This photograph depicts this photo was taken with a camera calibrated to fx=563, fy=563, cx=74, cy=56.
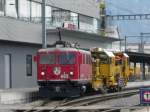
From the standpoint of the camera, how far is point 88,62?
34.1 m

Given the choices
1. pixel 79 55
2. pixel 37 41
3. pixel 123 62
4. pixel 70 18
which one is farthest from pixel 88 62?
pixel 70 18

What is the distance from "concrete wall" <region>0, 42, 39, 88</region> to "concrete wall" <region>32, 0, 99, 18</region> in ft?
22.4

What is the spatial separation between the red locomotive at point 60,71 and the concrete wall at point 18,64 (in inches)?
383

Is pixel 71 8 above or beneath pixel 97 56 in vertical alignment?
above

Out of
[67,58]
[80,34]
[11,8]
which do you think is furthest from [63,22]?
[67,58]

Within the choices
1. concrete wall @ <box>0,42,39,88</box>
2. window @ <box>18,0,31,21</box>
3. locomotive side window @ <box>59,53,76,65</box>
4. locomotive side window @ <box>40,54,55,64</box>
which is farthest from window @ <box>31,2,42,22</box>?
locomotive side window @ <box>59,53,76,65</box>

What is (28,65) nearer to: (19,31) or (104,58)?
(19,31)

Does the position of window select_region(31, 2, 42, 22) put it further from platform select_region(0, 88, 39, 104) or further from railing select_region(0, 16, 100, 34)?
platform select_region(0, 88, 39, 104)

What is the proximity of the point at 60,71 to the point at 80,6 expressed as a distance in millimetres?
29848

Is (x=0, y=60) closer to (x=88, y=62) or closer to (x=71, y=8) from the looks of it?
(x=88, y=62)

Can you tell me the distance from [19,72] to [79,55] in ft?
43.8

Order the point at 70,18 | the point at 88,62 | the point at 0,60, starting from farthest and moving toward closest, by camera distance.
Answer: the point at 70,18 → the point at 0,60 → the point at 88,62

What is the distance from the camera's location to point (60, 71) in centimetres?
3117

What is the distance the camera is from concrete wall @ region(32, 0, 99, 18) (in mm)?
53031
